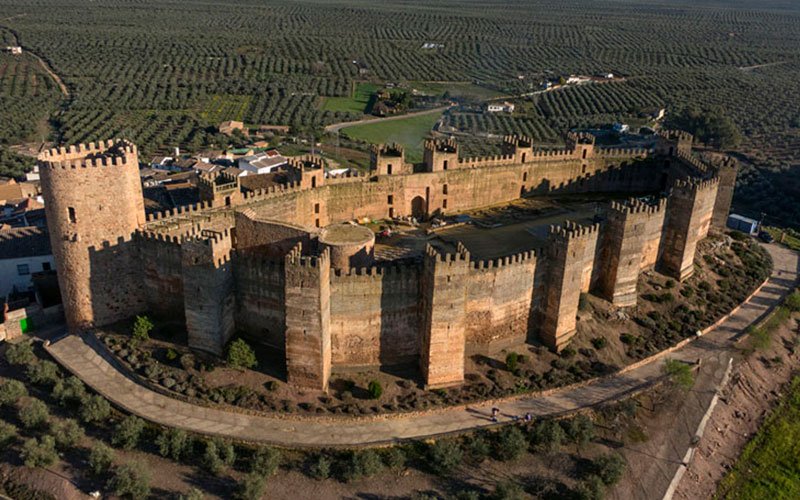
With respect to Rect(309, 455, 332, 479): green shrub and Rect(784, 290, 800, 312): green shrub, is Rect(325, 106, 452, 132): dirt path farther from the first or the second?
Rect(309, 455, 332, 479): green shrub

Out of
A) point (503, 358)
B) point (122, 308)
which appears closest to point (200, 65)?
point (122, 308)

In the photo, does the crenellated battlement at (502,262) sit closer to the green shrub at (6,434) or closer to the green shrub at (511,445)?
the green shrub at (511,445)

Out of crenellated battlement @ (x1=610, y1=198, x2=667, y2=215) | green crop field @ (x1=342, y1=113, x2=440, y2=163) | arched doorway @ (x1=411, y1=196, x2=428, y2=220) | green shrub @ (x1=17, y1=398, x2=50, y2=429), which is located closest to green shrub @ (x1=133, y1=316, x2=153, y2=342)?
green shrub @ (x1=17, y1=398, x2=50, y2=429)

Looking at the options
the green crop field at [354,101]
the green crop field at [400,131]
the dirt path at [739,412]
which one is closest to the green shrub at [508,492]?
the dirt path at [739,412]

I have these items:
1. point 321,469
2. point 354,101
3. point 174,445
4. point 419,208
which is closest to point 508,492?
point 321,469

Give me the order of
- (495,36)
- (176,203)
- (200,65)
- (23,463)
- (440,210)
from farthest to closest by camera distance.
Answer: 1. (495,36)
2. (200,65)
3. (440,210)
4. (176,203)
5. (23,463)

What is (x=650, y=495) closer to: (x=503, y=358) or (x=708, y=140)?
(x=503, y=358)
